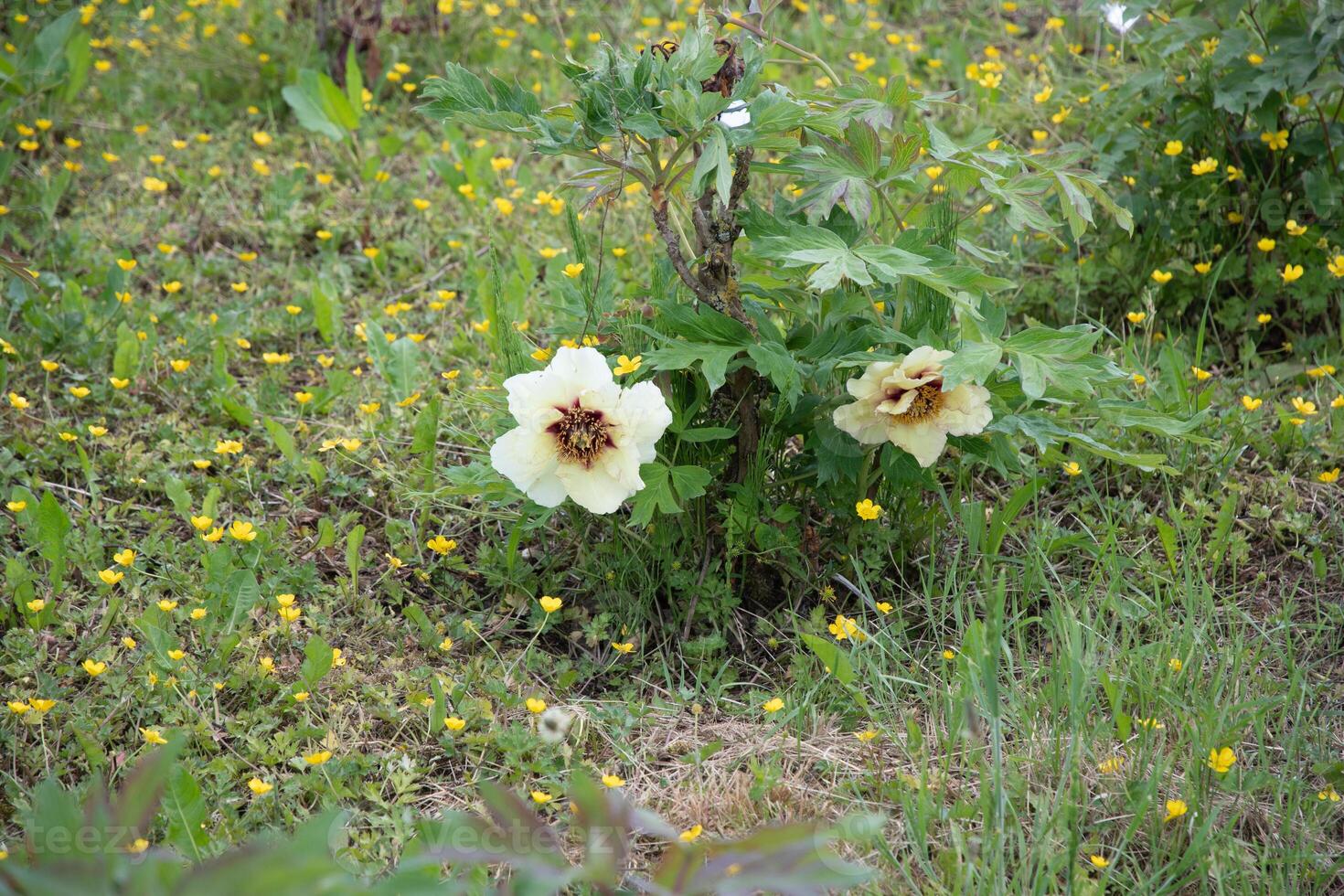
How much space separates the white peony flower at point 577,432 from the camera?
1826 mm

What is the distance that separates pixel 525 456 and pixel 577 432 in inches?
3.7

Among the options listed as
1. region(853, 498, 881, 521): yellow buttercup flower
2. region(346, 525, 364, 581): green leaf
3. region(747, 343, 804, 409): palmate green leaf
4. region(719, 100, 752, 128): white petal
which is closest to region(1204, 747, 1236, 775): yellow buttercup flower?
region(853, 498, 881, 521): yellow buttercup flower

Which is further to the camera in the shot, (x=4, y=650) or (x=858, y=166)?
(x=4, y=650)

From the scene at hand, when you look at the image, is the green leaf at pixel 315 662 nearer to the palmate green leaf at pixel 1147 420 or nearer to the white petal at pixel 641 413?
the white petal at pixel 641 413

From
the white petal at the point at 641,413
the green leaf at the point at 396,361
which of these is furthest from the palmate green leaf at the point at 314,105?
the white petal at the point at 641,413

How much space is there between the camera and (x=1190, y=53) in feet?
9.92

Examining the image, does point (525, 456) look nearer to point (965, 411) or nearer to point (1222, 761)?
point (965, 411)

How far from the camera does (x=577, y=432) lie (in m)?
1.83

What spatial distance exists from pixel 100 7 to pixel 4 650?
3147 millimetres

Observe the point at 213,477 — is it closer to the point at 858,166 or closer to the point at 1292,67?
the point at 858,166

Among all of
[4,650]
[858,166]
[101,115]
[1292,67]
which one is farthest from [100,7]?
[1292,67]

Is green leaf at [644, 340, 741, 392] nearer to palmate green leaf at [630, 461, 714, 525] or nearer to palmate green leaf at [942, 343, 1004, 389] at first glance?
palmate green leaf at [630, 461, 714, 525]

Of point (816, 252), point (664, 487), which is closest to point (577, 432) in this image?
point (664, 487)

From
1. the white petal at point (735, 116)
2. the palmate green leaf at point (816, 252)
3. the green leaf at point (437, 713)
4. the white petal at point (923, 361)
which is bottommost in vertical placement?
the green leaf at point (437, 713)
